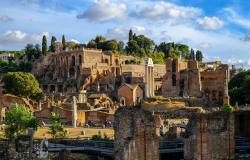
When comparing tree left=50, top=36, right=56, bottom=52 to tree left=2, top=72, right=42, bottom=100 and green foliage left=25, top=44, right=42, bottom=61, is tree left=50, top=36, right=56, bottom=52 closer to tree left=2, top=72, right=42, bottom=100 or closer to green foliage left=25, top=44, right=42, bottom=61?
green foliage left=25, top=44, right=42, bottom=61

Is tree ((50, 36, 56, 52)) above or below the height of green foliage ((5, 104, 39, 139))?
above

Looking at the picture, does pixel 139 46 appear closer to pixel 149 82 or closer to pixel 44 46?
pixel 44 46

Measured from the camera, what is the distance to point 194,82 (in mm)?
72250

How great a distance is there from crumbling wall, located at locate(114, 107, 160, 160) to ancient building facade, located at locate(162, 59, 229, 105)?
4923 centimetres

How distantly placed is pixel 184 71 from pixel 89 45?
128 feet

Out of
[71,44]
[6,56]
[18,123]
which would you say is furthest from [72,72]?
[18,123]

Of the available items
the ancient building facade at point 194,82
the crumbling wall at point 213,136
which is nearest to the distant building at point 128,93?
the ancient building facade at point 194,82

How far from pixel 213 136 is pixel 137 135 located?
379 centimetres

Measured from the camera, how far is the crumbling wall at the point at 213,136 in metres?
22.6

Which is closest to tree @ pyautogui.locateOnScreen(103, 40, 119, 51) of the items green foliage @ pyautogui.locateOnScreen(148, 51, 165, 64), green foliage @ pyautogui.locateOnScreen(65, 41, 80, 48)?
green foliage @ pyautogui.locateOnScreen(65, 41, 80, 48)

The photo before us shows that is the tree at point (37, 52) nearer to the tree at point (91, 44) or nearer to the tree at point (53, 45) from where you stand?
the tree at point (53, 45)

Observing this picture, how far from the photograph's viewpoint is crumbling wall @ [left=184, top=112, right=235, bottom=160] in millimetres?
22562

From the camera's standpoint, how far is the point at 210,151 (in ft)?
74.4

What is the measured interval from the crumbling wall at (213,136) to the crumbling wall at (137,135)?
7.69ft
